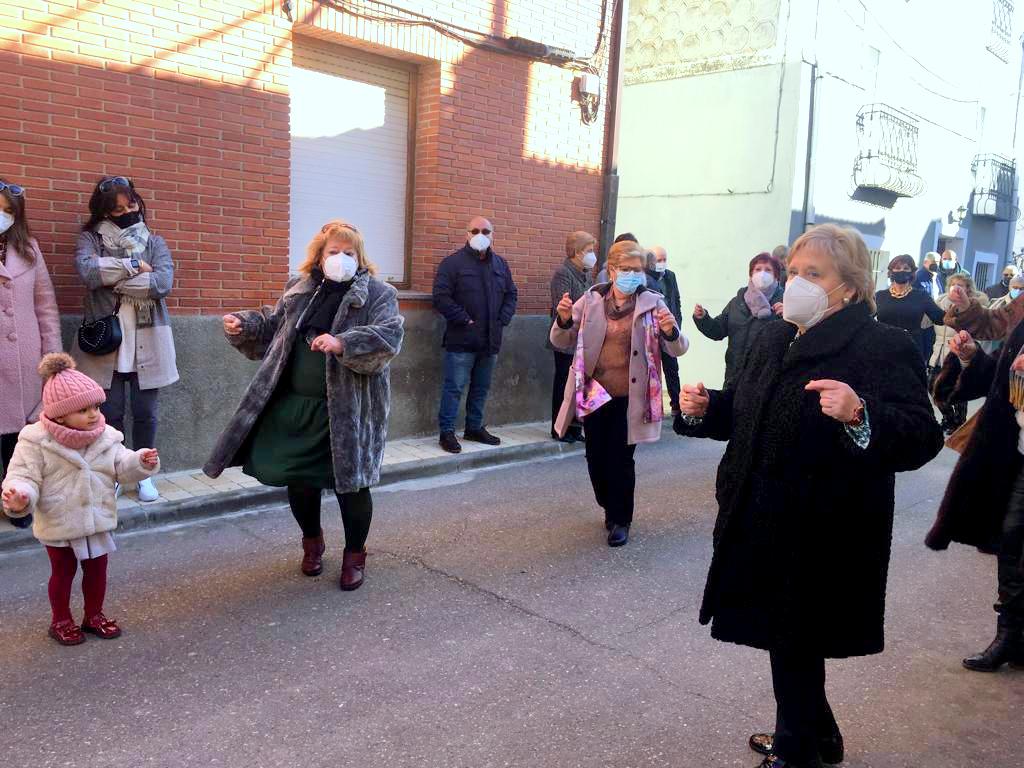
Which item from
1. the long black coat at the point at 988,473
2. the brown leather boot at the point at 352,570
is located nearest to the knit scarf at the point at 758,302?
the long black coat at the point at 988,473

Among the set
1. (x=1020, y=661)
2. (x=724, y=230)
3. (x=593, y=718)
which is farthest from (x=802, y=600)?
(x=724, y=230)

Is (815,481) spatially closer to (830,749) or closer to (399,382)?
(830,749)

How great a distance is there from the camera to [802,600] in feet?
8.86

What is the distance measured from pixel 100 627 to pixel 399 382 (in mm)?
4314

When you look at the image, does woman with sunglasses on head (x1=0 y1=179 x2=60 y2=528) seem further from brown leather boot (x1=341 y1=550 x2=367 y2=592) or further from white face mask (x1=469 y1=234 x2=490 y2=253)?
white face mask (x1=469 y1=234 x2=490 y2=253)

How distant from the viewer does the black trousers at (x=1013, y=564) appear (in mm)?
3783

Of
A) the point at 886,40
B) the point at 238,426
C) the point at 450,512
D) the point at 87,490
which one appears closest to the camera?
the point at 87,490

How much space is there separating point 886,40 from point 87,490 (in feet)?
48.0

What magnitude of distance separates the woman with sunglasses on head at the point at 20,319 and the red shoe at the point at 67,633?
155 cm

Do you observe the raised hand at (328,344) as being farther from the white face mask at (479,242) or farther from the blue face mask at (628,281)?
the white face mask at (479,242)

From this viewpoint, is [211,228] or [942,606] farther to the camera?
[211,228]

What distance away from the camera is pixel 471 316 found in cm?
791

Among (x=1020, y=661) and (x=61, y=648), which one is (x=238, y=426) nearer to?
(x=61, y=648)

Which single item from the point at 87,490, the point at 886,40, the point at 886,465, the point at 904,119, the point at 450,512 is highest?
the point at 886,40
